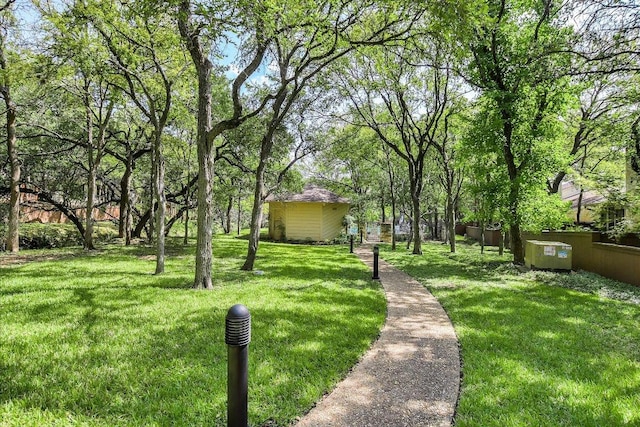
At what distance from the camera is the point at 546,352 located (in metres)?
4.41

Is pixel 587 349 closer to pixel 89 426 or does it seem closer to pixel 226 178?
pixel 89 426

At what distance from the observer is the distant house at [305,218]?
23031 millimetres

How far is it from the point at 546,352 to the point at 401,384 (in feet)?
7.18

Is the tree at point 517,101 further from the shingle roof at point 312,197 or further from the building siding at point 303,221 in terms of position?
the building siding at point 303,221

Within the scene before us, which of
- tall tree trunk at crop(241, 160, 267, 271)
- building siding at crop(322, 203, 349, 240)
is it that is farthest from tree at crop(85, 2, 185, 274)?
building siding at crop(322, 203, 349, 240)

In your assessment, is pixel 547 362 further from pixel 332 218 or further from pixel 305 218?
pixel 332 218

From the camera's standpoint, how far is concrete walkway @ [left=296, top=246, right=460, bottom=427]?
2.93 metres

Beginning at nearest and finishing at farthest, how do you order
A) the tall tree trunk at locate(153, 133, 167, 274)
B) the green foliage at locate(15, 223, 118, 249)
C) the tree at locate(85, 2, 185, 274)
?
the tree at locate(85, 2, 185, 274) → the tall tree trunk at locate(153, 133, 167, 274) → the green foliage at locate(15, 223, 118, 249)

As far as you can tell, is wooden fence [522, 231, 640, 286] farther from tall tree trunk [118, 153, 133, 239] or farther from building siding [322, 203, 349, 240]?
tall tree trunk [118, 153, 133, 239]

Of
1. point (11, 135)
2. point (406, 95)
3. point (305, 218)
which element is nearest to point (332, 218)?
point (305, 218)

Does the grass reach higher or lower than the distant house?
lower

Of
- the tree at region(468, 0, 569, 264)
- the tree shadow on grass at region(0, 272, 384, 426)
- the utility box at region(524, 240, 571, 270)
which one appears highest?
the tree at region(468, 0, 569, 264)

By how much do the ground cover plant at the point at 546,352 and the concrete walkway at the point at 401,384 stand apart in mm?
190

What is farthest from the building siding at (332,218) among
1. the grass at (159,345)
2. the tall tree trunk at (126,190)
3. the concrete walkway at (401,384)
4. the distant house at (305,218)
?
the concrete walkway at (401,384)
